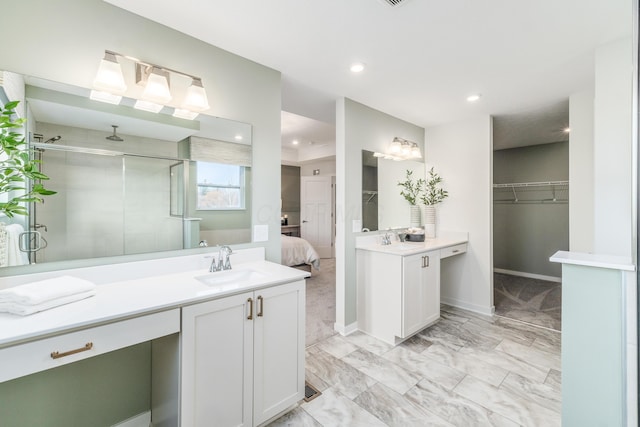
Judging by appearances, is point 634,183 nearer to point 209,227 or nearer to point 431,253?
point 431,253

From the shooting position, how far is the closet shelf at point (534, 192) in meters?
4.76

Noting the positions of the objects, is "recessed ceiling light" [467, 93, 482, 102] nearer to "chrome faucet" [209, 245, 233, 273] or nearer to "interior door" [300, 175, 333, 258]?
"chrome faucet" [209, 245, 233, 273]

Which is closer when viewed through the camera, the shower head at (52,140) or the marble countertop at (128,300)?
the marble countertop at (128,300)

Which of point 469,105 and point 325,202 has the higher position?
point 469,105

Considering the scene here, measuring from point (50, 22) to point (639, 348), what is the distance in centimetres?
324

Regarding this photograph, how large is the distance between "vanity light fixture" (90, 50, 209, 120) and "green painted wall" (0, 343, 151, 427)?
142 cm

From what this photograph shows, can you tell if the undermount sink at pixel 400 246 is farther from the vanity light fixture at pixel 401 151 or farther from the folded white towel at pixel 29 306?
the folded white towel at pixel 29 306

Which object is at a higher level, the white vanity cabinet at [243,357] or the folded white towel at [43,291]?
the folded white towel at [43,291]

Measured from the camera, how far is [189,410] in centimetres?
132

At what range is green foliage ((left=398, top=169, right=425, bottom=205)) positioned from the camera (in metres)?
3.74

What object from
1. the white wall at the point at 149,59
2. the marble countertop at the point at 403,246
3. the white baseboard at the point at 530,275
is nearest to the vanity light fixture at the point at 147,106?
the white wall at the point at 149,59

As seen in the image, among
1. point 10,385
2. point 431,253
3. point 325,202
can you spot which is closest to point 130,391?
point 10,385

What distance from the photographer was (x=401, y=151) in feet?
11.6

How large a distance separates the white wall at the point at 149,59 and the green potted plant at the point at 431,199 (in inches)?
91.6
